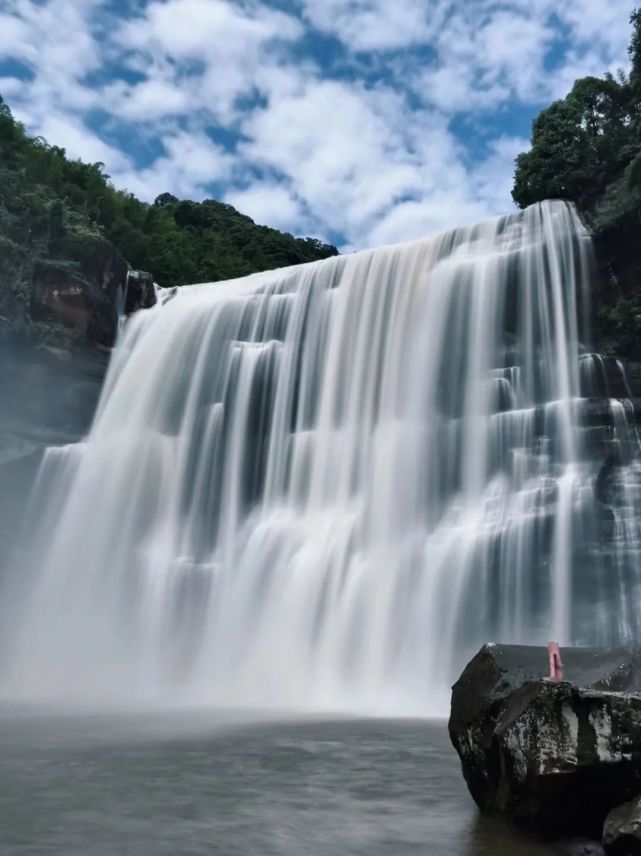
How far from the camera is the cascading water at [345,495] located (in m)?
14.9

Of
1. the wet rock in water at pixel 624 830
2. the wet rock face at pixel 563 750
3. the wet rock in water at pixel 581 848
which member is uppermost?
the wet rock face at pixel 563 750

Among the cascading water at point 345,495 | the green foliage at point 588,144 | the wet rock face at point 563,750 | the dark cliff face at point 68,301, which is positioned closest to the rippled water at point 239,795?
the wet rock face at point 563,750

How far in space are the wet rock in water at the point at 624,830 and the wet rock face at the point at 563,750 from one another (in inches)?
9.0

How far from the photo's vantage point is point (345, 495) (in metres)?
18.8

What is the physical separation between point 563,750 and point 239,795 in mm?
3170

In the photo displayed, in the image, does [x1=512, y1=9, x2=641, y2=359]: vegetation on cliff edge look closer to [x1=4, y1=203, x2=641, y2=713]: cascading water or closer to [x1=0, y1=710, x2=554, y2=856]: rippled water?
[x1=4, y1=203, x2=641, y2=713]: cascading water

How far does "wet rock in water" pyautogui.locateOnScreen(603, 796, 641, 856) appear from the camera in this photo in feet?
15.3

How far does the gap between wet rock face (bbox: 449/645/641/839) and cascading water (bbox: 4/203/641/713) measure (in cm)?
816

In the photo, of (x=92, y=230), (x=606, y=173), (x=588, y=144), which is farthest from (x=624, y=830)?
(x=92, y=230)

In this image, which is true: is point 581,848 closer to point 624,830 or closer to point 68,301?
point 624,830

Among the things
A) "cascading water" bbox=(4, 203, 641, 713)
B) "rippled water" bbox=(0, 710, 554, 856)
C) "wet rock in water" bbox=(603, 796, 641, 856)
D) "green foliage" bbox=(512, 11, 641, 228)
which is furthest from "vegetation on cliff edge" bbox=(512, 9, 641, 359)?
"wet rock in water" bbox=(603, 796, 641, 856)

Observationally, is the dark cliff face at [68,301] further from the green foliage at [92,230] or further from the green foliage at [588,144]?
the green foliage at [588,144]

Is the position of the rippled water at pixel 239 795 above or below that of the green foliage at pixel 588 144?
below

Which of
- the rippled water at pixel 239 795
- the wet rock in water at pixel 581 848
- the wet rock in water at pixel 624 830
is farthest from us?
the rippled water at pixel 239 795
